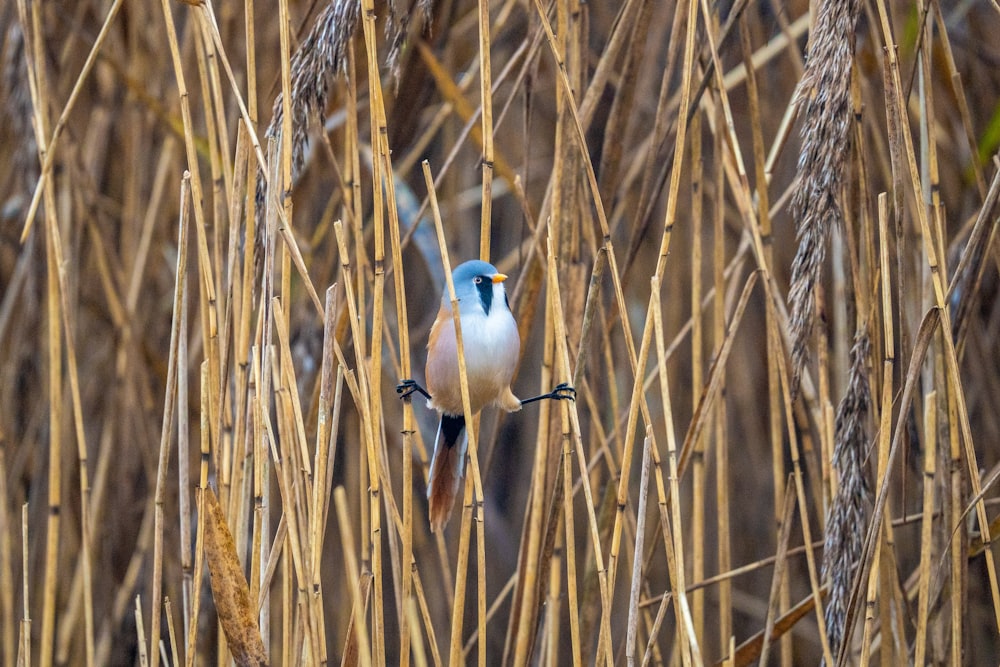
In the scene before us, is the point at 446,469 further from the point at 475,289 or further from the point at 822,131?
the point at 822,131

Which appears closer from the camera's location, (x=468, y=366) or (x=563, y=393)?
(x=563, y=393)

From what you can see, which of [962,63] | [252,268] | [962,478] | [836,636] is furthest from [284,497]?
[962,63]

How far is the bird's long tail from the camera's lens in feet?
5.43

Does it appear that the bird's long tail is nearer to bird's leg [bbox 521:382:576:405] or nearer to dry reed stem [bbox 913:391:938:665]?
bird's leg [bbox 521:382:576:405]

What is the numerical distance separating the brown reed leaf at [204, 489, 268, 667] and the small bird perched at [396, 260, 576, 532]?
0.42 metres

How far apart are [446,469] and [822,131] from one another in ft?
2.88

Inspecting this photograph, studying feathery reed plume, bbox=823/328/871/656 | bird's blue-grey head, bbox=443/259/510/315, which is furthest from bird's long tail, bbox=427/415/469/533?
feathery reed plume, bbox=823/328/871/656

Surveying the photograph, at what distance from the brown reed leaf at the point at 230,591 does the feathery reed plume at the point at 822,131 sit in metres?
0.87

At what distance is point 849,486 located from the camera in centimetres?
139

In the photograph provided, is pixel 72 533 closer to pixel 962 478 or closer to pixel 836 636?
pixel 836 636

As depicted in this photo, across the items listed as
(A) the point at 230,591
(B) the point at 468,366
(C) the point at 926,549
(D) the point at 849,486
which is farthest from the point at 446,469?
(C) the point at 926,549

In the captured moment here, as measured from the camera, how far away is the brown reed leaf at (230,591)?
1.25 meters

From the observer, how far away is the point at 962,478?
1.45 metres

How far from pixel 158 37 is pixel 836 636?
6.69 ft
